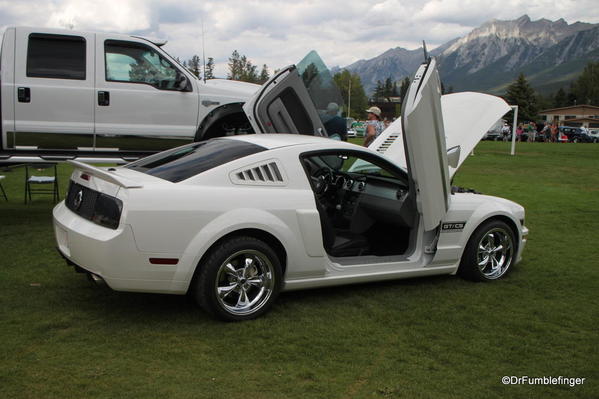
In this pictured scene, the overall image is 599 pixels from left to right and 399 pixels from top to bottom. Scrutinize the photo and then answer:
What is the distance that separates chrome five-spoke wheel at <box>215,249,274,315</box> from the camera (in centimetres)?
427

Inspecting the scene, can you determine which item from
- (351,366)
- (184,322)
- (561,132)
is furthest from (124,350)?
(561,132)

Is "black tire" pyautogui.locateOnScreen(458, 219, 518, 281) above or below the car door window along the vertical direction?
below

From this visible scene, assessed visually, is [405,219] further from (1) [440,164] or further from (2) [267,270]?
(2) [267,270]

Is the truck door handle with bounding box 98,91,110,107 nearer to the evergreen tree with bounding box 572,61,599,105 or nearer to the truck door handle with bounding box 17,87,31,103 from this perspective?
the truck door handle with bounding box 17,87,31,103

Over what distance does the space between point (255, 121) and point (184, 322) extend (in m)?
2.76

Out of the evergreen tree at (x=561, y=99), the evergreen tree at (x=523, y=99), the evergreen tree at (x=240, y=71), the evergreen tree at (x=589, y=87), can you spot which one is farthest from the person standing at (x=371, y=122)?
the evergreen tree at (x=561, y=99)

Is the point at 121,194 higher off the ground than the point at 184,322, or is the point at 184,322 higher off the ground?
the point at 121,194

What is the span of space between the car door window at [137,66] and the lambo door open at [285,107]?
2.32 meters

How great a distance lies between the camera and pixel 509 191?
1280 cm

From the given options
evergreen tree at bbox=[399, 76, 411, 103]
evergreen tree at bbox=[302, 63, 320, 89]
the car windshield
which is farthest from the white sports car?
evergreen tree at bbox=[302, 63, 320, 89]

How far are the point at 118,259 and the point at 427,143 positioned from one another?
267 cm

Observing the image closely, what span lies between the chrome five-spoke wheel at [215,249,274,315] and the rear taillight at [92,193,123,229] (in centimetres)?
83

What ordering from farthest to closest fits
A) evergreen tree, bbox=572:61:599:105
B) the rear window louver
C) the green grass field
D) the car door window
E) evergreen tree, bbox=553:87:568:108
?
evergreen tree, bbox=553:87:568:108 → evergreen tree, bbox=572:61:599:105 → the car door window → the rear window louver → the green grass field

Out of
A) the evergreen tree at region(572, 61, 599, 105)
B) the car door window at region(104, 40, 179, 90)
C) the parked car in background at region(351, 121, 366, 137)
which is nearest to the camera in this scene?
the car door window at region(104, 40, 179, 90)
